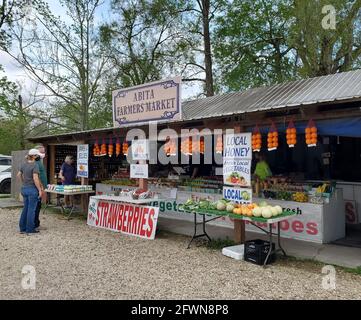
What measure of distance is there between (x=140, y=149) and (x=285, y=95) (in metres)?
3.64

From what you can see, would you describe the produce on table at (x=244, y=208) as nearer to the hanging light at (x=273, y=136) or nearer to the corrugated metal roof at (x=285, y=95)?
the hanging light at (x=273, y=136)

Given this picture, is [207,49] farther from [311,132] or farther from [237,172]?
[311,132]

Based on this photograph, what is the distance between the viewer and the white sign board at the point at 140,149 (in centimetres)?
847

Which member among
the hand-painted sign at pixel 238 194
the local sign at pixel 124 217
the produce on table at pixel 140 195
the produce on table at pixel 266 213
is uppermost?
the hand-painted sign at pixel 238 194

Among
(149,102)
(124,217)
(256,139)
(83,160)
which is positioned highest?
(149,102)

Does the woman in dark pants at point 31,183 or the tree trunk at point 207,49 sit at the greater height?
the tree trunk at point 207,49

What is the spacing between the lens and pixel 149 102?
331 inches

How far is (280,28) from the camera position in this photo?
19.9 metres

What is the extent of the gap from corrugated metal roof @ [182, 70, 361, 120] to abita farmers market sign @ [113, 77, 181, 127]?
0.46 meters

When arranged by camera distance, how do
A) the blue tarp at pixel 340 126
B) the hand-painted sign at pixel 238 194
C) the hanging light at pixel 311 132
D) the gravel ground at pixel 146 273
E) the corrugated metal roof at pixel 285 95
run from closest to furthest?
the gravel ground at pixel 146 273
the blue tarp at pixel 340 126
the hanging light at pixel 311 132
the hand-painted sign at pixel 238 194
the corrugated metal roof at pixel 285 95

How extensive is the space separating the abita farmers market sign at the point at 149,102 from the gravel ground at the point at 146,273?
283cm

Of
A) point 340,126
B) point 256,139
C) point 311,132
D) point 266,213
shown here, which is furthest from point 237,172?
point 340,126

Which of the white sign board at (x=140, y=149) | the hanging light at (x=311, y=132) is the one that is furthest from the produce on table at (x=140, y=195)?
the hanging light at (x=311, y=132)
